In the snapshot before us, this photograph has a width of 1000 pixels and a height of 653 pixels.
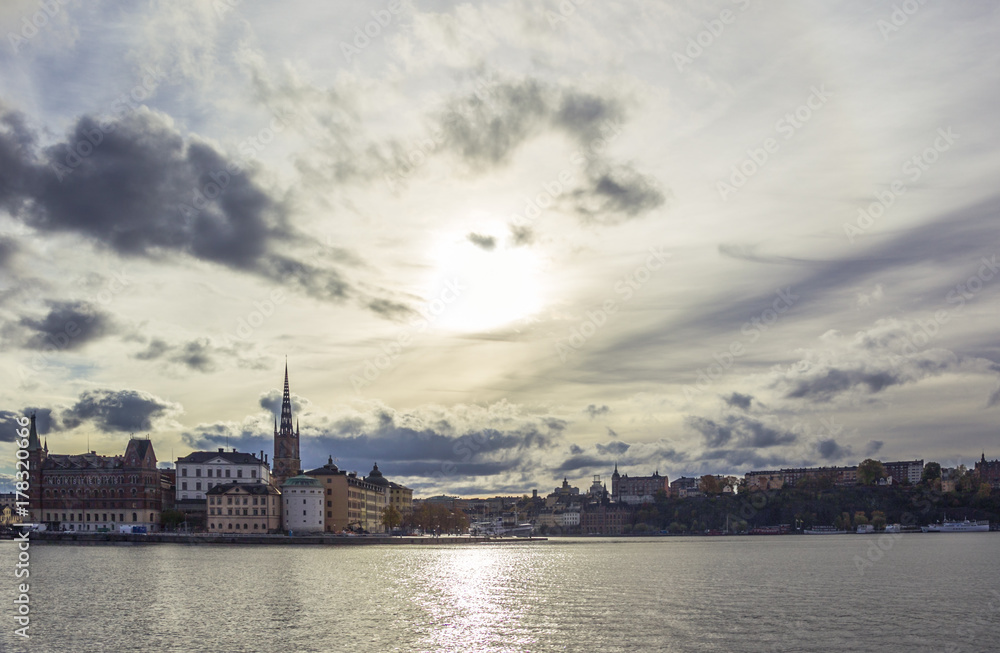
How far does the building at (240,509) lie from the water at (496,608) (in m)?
64.5

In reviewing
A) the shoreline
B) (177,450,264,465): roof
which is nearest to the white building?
Result: (177,450,264,465): roof

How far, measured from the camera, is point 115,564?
325 feet

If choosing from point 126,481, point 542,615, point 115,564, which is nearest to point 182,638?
point 542,615

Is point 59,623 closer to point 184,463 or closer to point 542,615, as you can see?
point 542,615

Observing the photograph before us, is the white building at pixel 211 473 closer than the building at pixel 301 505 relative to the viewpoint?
No

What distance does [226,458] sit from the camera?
188m

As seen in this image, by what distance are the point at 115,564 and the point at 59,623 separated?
50.5 m

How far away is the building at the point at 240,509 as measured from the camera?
168000 millimetres

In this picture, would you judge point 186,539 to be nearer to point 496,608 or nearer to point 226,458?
point 226,458

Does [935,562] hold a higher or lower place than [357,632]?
lower

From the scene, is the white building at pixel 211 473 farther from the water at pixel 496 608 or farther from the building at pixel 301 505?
the water at pixel 496 608

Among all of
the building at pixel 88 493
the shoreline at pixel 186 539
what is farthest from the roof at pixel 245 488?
the building at pixel 88 493

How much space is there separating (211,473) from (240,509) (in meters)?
21.4

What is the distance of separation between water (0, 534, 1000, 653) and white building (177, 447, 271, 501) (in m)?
81.7
